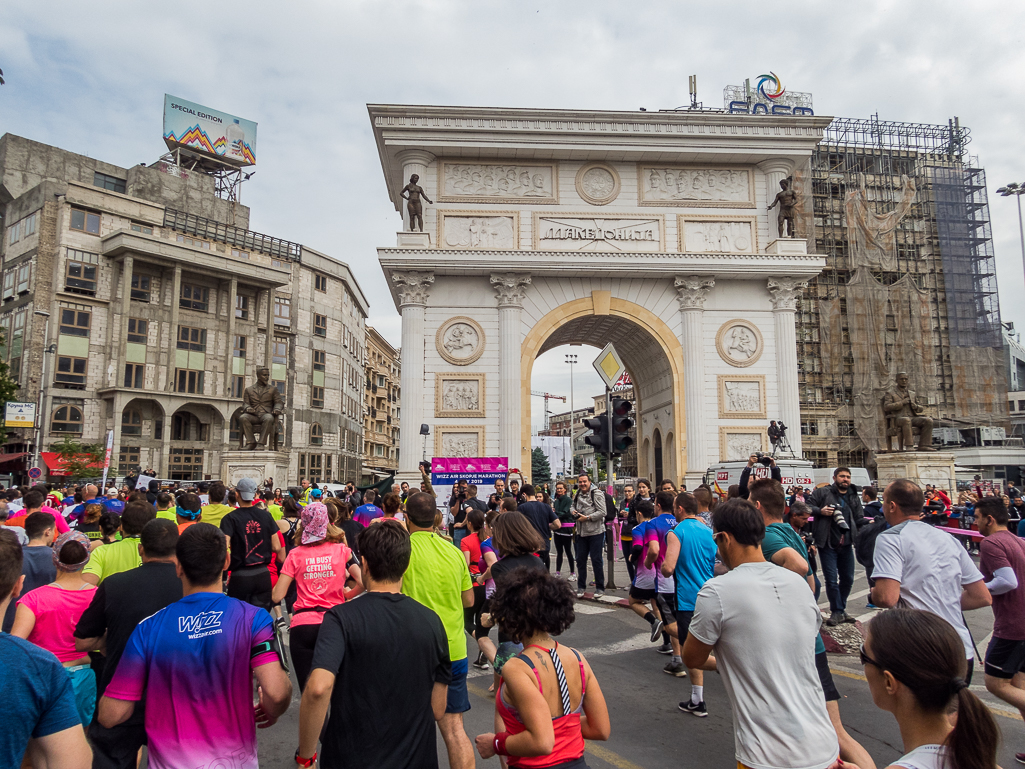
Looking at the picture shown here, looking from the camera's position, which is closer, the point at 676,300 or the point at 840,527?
the point at 840,527

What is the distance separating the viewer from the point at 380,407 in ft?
258

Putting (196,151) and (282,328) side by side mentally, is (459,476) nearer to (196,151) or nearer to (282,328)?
(282,328)

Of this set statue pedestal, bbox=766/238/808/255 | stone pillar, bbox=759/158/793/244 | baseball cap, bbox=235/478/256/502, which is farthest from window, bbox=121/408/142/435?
baseball cap, bbox=235/478/256/502

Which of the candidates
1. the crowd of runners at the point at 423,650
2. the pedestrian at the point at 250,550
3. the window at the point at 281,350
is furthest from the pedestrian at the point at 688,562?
the window at the point at 281,350

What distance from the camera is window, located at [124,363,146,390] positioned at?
4091 centimetres

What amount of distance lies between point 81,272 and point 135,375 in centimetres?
657

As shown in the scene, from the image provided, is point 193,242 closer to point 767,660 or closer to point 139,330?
point 139,330

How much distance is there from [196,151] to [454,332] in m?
36.9

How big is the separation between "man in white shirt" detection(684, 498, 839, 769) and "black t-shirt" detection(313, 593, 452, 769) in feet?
4.39

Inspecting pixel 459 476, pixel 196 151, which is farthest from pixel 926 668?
pixel 196 151

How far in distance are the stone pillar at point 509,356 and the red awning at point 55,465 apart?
2247 cm

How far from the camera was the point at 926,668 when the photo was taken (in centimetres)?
221

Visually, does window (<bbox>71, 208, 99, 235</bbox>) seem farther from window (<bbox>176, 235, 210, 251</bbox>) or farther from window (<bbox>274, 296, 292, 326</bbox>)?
window (<bbox>274, 296, 292, 326</bbox>)

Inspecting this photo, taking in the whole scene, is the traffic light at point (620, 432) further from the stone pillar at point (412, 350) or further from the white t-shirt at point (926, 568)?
the stone pillar at point (412, 350)
